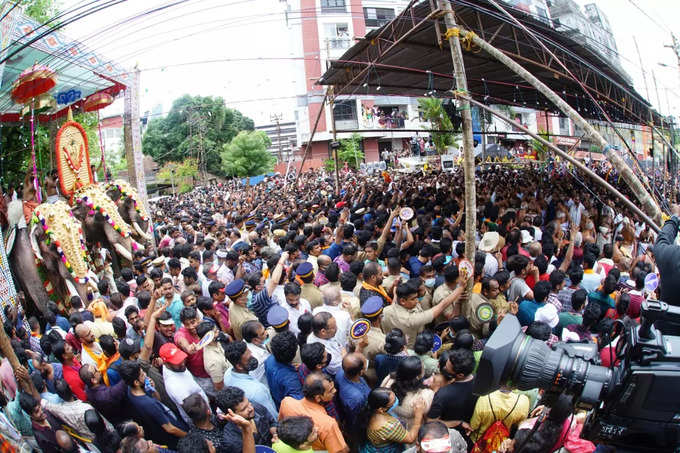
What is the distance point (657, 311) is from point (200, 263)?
5.63 metres

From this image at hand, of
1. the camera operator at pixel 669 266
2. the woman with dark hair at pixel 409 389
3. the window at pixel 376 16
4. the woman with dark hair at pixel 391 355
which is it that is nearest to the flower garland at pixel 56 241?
the woman with dark hair at pixel 391 355

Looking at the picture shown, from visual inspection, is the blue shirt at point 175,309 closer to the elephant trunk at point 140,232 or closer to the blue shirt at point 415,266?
the blue shirt at point 415,266

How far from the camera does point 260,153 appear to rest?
34.3 metres

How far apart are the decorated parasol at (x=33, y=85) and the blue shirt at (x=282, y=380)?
667 centimetres

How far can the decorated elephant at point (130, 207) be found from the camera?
932 centimetres

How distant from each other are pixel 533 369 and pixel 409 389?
109 centimetres

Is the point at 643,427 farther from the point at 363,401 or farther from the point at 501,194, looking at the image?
the point at 501,194

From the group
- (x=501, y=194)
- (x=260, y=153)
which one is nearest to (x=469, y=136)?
(x=501, y=194)

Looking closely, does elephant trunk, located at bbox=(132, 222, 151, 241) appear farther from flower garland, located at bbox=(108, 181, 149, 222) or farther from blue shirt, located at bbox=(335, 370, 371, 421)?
blue shirt, located at bbox=(335, 370, 371, 421)

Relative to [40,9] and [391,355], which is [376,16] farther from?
[391,355]

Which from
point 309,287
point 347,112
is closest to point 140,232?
point 309,287

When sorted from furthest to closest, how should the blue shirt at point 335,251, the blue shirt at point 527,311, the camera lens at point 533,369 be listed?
the blue shirt at point 335,251, the blue shirt at point 527,311, the camera lens at point 533,369

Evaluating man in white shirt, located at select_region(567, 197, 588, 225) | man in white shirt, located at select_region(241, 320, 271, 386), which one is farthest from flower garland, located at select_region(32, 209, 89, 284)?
man in white shirt, located at select_region(567, 197, 588, 225)

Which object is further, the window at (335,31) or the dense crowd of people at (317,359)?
the window at (335,31)
